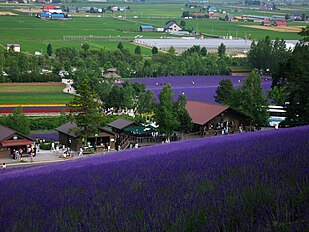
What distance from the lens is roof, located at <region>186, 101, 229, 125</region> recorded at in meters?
31.2

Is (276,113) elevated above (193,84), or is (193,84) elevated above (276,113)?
(276,113)

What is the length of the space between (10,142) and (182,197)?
21.2 metres

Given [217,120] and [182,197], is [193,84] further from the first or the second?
[182,197]

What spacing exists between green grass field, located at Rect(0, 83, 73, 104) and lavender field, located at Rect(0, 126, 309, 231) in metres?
37.7

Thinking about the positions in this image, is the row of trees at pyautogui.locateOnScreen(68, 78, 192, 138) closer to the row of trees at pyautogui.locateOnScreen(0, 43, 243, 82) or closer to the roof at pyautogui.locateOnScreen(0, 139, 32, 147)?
the roof at pyautogui.locateOnScreen(0, 139, 32, 147)

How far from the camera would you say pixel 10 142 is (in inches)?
1071

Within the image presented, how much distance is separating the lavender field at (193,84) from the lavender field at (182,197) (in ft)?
132

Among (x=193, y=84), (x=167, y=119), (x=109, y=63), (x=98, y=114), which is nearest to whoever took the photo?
(x=98, y=114)

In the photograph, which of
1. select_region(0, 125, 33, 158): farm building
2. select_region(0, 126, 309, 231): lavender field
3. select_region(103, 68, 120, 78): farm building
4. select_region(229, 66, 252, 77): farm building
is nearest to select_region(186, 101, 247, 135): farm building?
select_region(0, 125, 33, 158): farm building

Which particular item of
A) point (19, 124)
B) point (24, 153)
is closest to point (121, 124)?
point (19, 124)

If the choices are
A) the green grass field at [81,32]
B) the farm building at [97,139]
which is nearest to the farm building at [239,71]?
the green grass field at [81,32]

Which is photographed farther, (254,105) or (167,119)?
(254,105)

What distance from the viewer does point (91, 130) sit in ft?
95.3

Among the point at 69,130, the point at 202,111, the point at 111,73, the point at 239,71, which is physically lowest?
the point at 239,71
